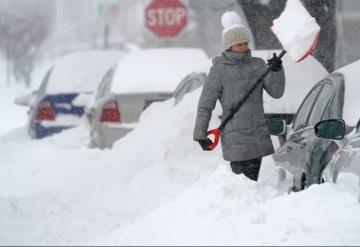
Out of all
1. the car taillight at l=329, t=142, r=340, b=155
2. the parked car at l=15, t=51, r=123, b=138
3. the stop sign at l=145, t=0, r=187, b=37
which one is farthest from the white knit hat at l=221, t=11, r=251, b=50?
the stop sign at l=145, t=0, r=187, b=37

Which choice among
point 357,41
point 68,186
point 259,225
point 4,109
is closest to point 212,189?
point 259,225

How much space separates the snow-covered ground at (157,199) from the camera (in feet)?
15.5

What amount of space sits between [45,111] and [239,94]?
763 cm

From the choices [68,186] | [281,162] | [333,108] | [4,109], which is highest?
[333,108]

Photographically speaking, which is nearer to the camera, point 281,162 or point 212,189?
point 212,189

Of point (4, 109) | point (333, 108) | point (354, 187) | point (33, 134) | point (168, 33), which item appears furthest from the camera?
point (4, 109)

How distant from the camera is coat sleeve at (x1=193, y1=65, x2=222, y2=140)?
636cm

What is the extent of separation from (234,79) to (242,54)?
189 millimetres

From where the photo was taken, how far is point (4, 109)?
27.9m

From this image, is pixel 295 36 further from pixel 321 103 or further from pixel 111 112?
pixel 111 112

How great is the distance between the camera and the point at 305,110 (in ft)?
22.4

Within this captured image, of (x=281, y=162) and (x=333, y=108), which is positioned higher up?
(x=333, y=108)

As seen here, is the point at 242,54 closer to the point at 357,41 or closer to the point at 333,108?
the point at 333,108

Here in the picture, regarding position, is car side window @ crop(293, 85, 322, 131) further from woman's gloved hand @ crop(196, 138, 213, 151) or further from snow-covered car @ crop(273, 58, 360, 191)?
woman's gloved hand @ crop(196, 138, 213, 151)
